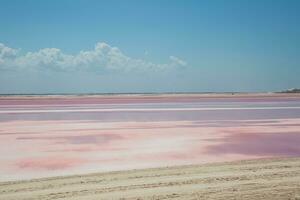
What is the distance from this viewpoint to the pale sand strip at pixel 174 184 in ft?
20.6

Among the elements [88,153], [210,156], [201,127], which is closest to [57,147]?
[88,153]

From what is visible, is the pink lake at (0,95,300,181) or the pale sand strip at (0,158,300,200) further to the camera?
the pink lake at (0,95,300,181)

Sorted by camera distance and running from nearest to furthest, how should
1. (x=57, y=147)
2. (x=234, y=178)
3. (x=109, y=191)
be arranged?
(x=109, y=191)
(x=234, y=178)
(x=57, y=147)

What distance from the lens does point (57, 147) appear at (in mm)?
11609

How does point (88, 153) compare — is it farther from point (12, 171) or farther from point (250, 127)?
point (250, 127)

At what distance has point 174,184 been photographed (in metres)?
6.91

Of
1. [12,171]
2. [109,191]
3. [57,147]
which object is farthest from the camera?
[57,147]

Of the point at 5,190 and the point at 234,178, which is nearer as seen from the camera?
the point at 5,190

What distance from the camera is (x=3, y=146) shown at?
11.9 meters

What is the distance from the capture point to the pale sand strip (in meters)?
6.29

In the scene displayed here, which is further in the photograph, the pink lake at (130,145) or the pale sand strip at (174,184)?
Answer: the pink lake at (130,145)

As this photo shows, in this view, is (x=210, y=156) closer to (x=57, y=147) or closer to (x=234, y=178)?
(x=234, y=178)

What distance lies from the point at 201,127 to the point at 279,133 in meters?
3.26

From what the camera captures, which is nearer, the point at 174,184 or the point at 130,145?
the point at 174,184
